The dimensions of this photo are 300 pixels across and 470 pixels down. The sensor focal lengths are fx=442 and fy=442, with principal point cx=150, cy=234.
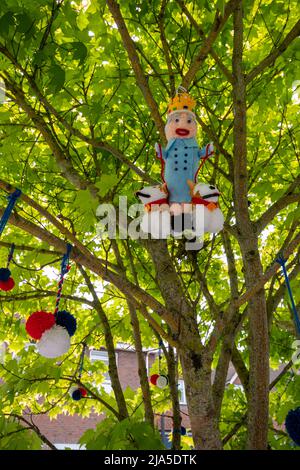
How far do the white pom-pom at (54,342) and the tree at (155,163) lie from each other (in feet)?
1.05

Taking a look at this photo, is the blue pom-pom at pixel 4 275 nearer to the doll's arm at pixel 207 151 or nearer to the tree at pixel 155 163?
the tree at pixel 155 163

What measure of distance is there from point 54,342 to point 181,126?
3.40 feet

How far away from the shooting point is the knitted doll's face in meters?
1.75

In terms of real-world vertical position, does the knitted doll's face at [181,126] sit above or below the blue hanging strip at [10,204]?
above

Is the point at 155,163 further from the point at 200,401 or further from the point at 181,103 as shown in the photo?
the point at 200,401

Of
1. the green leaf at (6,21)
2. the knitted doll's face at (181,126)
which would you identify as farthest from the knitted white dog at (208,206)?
the green leaf at (6,21)

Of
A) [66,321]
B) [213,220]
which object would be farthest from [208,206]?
[66,321]

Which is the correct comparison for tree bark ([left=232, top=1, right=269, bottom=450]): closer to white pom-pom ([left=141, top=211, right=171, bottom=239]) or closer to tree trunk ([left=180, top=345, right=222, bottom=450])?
tree trunk ([left=180, top=345, right=222, bottom=450])

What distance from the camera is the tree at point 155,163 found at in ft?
6.37

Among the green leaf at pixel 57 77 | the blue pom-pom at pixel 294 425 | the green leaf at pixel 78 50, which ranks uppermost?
the green leaf at pixel 78 50

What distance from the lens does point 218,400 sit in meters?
2.36

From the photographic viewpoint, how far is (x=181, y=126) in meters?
1.76
